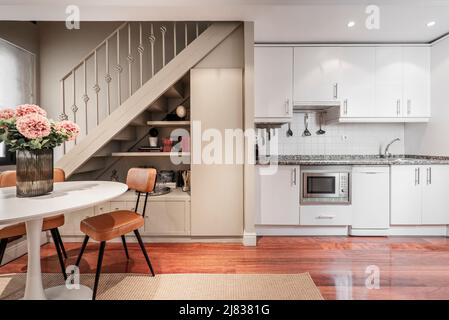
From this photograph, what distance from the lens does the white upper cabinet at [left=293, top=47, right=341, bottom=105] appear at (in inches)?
141

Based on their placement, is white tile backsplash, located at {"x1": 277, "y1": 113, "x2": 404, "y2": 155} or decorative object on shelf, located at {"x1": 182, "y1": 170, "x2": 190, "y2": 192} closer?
decorative object on shelf, located at {"x1": 182, "y1": 170, "x2": 190, "y2": 192}

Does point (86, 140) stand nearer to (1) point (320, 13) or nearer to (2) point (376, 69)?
(1) point (320, 13)

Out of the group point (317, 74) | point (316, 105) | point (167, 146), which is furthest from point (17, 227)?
point (317, 74)

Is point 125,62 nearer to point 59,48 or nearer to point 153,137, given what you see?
point 59,48

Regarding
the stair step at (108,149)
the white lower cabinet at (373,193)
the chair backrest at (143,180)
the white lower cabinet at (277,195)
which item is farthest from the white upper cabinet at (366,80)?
the stair step at (108,149)

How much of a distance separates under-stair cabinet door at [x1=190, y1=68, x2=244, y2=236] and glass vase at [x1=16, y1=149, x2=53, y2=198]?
153cm

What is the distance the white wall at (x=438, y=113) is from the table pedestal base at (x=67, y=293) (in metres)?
4.08

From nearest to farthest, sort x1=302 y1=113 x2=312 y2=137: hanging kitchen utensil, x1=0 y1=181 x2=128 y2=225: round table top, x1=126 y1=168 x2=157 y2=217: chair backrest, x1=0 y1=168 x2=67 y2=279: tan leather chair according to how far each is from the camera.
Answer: x1=0 y1=181 x2=128 y2=225: round table top, x1=0 y1=168 x2=67 y2=279: tan leather chair, x1=126 y1=168 x2=157 y2=217: chair backrest, x1=302 y1=113 x2=312 y2=137: hanging kitchen utensil

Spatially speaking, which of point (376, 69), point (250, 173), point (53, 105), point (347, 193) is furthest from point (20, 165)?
point (376, 69)

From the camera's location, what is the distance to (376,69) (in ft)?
11.8

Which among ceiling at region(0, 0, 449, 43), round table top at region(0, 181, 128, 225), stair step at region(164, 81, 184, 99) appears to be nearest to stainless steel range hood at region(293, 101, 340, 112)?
ceiling at region(0, 0, 449, 43)

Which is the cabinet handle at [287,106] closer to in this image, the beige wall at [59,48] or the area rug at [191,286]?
the area rug at [191,286]

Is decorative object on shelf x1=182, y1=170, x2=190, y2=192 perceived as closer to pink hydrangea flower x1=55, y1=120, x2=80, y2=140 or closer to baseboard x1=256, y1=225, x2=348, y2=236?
baseboard x1=256, y1=225, x2=348, y2=236

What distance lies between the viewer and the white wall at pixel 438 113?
336cm
